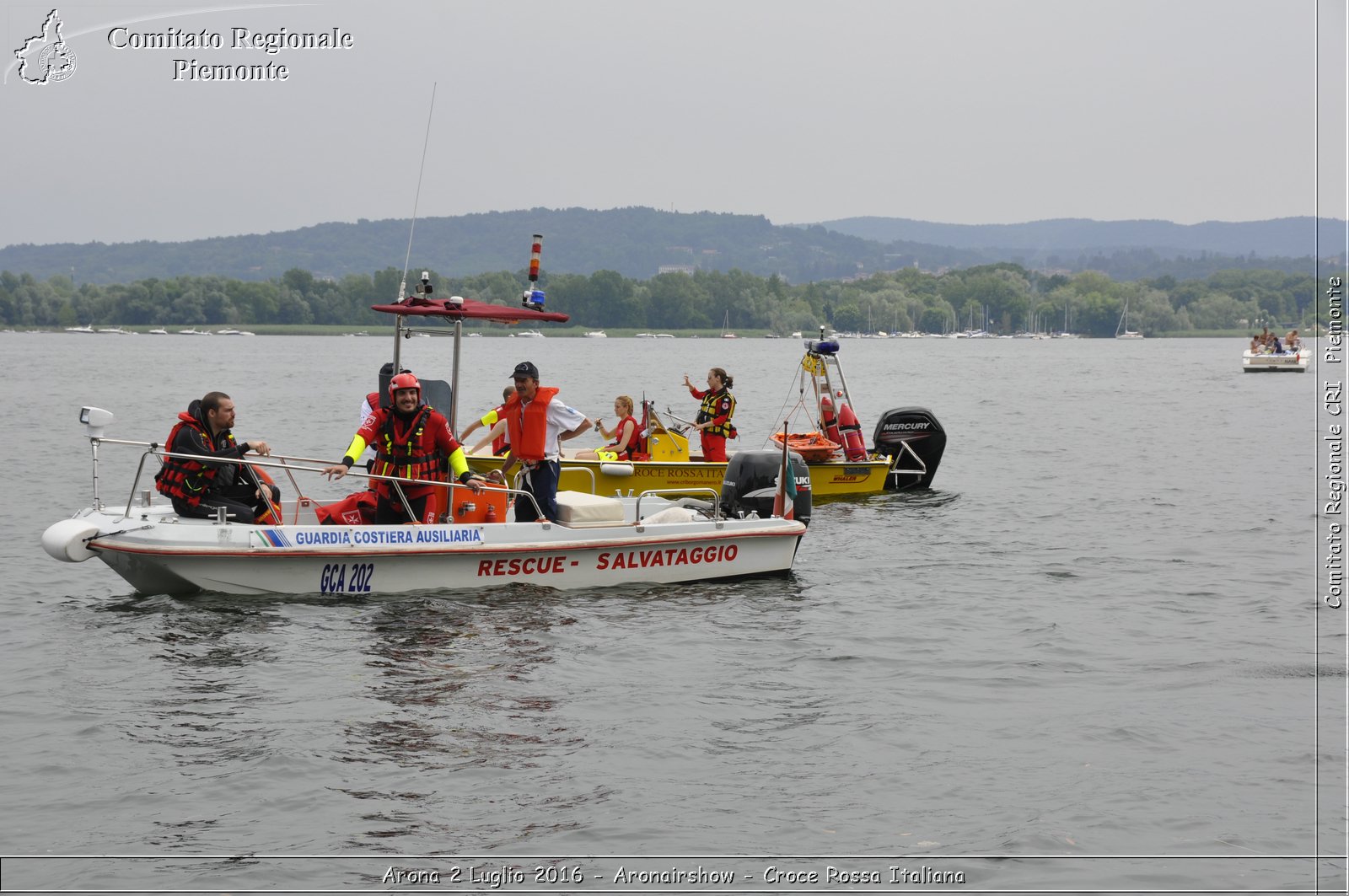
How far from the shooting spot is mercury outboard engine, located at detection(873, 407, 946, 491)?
2389 centimetres

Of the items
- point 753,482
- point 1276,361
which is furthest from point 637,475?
point 1276,361

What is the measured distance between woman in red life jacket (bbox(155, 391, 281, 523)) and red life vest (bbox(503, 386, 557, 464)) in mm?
2484

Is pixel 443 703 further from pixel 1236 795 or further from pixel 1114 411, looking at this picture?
pixel 1114 411

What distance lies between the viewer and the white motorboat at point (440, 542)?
41.3ft

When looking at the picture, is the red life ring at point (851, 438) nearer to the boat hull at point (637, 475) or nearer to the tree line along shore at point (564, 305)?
the boat hull at point (637, 475)

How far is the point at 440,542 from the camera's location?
13203 mm

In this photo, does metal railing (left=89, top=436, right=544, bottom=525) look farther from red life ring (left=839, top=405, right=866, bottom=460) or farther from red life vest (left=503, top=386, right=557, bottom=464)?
red life ring (left=839, top=405, right=866, bottom=460)

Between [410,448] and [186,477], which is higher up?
[410,448]

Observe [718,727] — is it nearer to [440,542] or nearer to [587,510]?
[440,542]

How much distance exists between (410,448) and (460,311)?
1.45m

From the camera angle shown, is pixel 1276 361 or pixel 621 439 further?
pixel 1276 361

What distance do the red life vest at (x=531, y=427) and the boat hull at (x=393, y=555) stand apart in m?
0.80

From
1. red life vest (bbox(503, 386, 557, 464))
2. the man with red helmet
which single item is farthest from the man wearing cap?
the man with red helmet

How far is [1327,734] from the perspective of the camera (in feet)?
34.0
